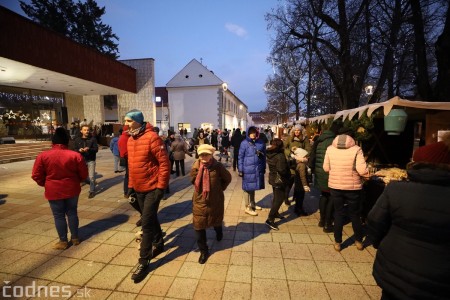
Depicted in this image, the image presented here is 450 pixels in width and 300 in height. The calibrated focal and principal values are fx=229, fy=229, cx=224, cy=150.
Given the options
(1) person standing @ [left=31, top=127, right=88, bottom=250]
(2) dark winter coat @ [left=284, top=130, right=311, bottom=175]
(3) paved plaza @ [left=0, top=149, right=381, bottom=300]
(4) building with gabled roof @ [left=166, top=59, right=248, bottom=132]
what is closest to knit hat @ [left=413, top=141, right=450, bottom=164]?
(3) paved plaza @ [left=0, top=149, right=381, bottom=300]

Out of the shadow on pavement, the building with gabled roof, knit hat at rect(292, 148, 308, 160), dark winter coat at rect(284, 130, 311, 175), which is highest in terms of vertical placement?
the building with gabled roof

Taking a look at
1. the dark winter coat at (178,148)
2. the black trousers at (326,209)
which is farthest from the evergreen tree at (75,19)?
the black trousers at (326,209)

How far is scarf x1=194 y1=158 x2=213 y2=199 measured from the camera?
10.9 feet

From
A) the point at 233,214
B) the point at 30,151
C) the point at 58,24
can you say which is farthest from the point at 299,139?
the point at 58,24

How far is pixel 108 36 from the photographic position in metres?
32.9

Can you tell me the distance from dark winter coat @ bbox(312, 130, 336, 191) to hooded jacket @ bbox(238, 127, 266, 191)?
1.11 m

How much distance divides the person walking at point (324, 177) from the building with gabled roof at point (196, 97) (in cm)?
3209

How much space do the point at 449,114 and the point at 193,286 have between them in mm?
6375

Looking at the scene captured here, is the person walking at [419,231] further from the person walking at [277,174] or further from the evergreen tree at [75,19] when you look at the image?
the evergreen tree at [75,19]

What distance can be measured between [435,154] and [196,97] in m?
36.8

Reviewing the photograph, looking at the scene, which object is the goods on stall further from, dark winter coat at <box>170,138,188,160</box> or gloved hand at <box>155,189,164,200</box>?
dark winter coat at <box>170,138,188,160</box>

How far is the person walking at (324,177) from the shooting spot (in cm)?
432

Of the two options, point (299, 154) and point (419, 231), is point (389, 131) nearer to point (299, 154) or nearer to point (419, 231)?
point (299, 154)

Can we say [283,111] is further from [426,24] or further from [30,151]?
[30,151]
